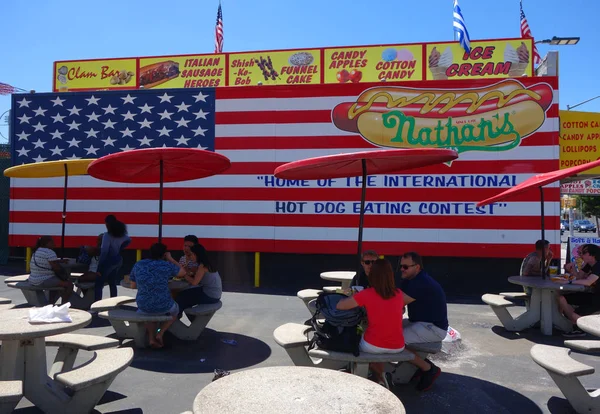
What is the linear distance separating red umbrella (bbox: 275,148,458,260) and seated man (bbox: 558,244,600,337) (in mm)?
2943

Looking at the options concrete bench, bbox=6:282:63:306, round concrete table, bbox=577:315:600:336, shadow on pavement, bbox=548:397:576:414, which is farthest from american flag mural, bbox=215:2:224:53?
shadow on pavement, bbox=548:397:576:414

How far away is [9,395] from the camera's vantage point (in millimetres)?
3027

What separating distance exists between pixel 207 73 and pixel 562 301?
37.2 feet

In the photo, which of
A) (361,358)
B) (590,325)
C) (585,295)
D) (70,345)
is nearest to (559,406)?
(590,325)

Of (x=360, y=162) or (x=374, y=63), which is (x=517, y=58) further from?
(x=360, y=162)

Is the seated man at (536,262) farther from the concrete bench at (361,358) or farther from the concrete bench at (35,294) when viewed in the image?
the concrete bench at (35,294)

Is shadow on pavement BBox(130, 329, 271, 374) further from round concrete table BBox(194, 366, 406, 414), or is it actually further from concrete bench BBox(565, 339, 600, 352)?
concrete bench BBox(565, 339, 600, 352)

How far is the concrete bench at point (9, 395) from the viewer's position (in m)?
3.03

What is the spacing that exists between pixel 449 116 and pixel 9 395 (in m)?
8.69

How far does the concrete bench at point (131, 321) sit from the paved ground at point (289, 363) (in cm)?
18

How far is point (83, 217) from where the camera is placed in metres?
10.7

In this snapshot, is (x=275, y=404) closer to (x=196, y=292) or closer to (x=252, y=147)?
(x=196, y=292)

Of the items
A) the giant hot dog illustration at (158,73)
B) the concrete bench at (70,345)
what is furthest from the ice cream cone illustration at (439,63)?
the concrete bench at (70,345)

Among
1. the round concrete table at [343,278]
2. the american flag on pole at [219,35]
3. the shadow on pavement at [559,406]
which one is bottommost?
the shadow on pavement at [559,406]
